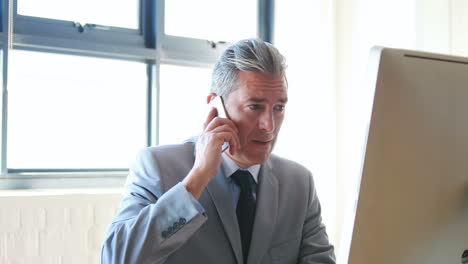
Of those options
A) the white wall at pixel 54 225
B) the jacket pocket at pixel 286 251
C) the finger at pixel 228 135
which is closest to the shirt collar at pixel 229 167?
the finger at pixel 228 135

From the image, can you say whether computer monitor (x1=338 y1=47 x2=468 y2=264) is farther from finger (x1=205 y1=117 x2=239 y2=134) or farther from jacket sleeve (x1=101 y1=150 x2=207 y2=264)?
finger (x1=205 y1=117 x2=239 y2=134)

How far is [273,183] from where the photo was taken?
58.4 inches

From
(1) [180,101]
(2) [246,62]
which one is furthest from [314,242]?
(1) [180,101]

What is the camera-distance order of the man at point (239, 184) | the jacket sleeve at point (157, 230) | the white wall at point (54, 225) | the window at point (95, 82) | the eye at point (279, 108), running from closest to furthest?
the jacket sleeve at point (157, 230)
the man at point (239, 184)
the eye at point (279, 108)
the white wall at point (54, 225)
the window at point (95, 82)

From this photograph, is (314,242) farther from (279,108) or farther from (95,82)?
(95,82)

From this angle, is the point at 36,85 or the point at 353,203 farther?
the point at 36,85

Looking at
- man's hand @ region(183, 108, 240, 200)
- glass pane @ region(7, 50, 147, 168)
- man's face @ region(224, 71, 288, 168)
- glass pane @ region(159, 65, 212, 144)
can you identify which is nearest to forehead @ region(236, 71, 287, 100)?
man's face @ region(224, 71, 288, 168)

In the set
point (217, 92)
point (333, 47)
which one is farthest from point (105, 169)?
point (333, 47)

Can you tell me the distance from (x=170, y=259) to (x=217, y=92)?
53 centimetres

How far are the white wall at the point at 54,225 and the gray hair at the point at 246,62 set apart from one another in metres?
0.97

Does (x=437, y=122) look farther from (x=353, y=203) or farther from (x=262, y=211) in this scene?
(x=262, y=211)

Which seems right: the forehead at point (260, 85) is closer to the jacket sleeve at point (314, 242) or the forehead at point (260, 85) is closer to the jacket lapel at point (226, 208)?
the jacket lapel at point (226, 208)

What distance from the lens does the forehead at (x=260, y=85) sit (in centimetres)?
134

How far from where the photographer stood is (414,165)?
714mm
